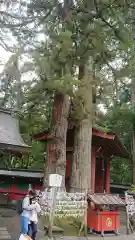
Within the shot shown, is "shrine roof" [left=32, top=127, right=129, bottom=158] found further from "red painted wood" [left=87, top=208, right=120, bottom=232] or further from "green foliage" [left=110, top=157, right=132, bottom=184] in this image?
"green foliage" [left=110, top=157, right=132, bottom=184]

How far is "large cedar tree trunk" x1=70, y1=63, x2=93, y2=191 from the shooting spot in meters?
10.5

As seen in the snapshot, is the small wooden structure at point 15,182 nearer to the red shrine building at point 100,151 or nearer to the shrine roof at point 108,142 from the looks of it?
the red shrine building at point 100,151

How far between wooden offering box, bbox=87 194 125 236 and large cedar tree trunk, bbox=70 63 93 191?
1346mm

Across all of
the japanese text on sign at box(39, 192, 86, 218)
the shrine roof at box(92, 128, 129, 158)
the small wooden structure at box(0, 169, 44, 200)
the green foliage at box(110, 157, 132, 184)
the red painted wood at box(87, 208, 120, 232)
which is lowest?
the red painted wood at box(87, 208, 120, 232)

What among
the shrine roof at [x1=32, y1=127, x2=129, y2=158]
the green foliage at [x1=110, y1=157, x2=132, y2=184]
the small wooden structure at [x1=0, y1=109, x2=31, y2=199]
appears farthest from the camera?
the green foliage at [x1=110, y1=157, x2=132, y2=184]

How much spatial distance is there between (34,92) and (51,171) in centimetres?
275

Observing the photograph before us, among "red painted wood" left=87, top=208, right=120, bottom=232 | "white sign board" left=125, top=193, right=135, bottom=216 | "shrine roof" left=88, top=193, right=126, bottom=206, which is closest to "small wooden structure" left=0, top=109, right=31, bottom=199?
"shrine roof" left=88, top=193, right=126, bottom=206

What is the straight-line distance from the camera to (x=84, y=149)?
11172 mm

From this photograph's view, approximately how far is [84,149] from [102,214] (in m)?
2.65

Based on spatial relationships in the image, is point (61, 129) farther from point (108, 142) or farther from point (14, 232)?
point (108, 142)

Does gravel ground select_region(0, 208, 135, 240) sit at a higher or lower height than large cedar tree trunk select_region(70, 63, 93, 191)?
lower

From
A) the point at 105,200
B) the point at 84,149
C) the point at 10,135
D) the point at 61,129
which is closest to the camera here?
the point at 10,135

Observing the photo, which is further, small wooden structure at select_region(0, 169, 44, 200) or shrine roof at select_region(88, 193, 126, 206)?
small wooden structure at select_region(0, 169, 44, 200)

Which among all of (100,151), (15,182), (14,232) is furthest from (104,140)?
(14,232)
